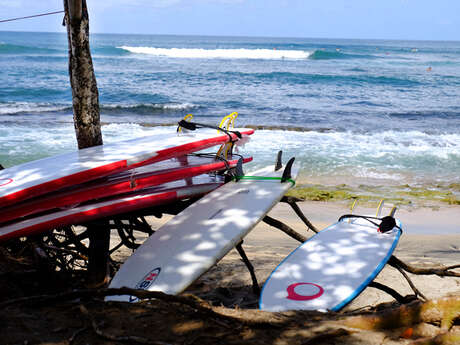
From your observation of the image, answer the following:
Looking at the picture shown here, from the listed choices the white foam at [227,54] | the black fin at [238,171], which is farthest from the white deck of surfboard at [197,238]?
the white foam at [227,54]

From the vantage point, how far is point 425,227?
6.74 metres

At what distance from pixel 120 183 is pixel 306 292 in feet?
5.61

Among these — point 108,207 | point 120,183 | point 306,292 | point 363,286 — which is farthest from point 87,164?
point 363,286

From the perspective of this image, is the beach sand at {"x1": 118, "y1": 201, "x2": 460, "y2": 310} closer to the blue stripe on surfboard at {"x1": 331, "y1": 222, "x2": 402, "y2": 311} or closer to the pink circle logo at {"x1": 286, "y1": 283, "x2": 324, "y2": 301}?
the blue stripe on surfboard at {"x1": 331, "y1": 222, "x2": 402, "y2": 311}

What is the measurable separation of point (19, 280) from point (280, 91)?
66.5 ft

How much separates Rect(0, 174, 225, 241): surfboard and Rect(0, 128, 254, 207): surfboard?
197 millimetres

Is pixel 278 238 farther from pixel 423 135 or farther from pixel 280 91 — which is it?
pixel 280 91

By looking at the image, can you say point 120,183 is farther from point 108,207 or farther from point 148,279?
point 148,279

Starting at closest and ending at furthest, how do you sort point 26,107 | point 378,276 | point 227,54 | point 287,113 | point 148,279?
point 148,279 → point 378,276 → point 287,113 → point 26,107 → point 227,54

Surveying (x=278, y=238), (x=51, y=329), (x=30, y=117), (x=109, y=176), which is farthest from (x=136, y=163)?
(x=30, y=117)

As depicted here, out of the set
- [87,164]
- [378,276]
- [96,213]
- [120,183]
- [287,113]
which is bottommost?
[378,276]

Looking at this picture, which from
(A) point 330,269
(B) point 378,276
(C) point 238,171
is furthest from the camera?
(B) point 378,276

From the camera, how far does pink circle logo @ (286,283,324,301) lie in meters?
3.19

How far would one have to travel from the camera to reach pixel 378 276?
4.61 m
